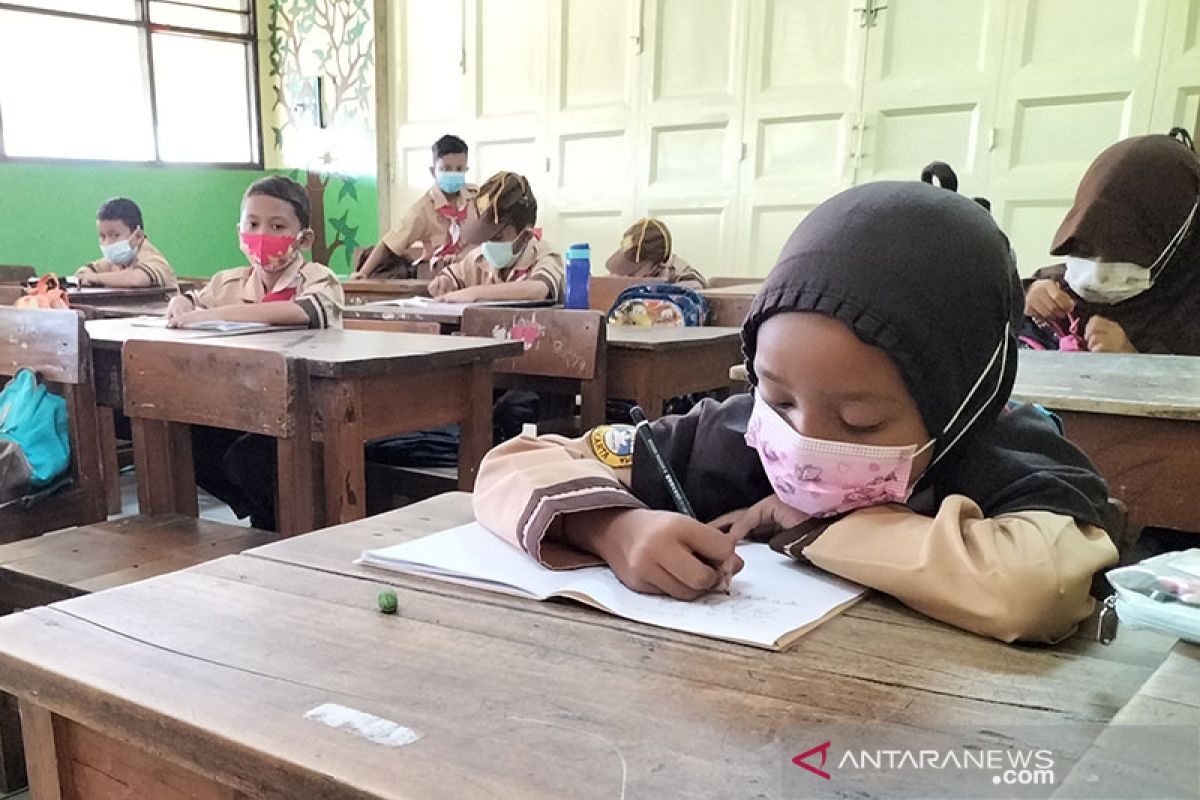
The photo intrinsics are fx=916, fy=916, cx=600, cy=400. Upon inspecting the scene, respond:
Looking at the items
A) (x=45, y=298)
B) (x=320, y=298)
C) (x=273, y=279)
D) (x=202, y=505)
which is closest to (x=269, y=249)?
(x=273, y=279)

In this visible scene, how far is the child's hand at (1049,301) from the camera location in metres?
2.27

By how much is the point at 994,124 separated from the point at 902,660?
4512mm

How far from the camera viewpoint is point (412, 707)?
556mm

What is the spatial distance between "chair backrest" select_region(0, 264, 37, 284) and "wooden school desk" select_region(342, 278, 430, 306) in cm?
191

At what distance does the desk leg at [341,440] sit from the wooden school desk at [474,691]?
1.12m

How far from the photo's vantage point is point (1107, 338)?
2.18 meters

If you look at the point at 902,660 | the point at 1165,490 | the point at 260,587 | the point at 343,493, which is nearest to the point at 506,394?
the point at 343,493

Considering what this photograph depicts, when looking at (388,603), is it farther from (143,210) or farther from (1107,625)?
(143,210)

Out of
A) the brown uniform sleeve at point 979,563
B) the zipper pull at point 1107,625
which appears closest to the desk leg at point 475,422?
the brown uniform sleeve at point 979,563

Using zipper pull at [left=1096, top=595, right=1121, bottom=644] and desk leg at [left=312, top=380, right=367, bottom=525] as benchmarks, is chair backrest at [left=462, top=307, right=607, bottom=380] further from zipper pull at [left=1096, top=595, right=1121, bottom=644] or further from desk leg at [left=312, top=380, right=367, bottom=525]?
zipper pull at [left=1096, top=595, right=1121, bottom=644]

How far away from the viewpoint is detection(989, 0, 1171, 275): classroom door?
415 centimetres

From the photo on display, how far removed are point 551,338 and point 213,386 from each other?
41.2 inches

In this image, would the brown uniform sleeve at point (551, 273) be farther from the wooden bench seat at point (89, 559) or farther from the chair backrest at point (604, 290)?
the wooden bench seat at point (89, 559)

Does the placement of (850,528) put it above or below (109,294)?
above
